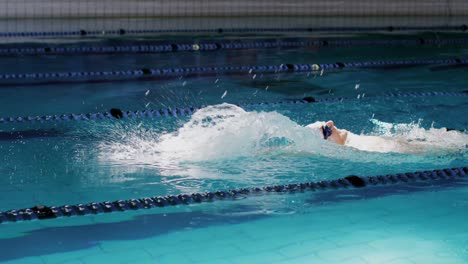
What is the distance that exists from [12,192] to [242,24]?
942cm

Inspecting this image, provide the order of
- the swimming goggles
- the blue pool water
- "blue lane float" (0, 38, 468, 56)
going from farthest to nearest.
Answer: "blue lane float" (0, 38, 468, 56)
the swimming goggles
the blue pool water

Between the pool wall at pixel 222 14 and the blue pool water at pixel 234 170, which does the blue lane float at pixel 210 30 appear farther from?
the blue pool water at pixel 234 170

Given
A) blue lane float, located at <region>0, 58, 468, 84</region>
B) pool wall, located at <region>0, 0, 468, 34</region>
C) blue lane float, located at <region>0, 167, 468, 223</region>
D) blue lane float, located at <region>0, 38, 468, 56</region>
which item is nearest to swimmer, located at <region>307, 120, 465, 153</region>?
blue lane float, located at <region>0, 167, 468, 223</region>

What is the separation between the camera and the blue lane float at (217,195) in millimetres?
3379

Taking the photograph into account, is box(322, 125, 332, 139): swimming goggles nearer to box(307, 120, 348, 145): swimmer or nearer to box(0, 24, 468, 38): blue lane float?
box(307, 120, 348, 145): swimmer

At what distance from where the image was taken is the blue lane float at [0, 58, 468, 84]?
7.45 meters

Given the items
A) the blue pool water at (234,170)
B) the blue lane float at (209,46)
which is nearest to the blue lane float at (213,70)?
the blue pool water at (234,170)

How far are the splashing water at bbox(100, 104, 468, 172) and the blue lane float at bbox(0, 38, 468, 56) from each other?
4.48m

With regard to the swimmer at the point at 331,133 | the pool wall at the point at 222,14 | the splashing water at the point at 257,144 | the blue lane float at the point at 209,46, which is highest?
the pool wall at the point at 222,14

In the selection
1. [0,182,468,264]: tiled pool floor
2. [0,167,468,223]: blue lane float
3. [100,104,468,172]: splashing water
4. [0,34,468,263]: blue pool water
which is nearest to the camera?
[0,182,468,264]: tiled pool floor

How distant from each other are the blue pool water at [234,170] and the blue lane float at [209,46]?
221cm

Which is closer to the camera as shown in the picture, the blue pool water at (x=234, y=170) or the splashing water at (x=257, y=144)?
the blue pool water at (x=234, y=170)

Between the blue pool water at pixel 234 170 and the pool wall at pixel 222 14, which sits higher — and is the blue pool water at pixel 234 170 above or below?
below

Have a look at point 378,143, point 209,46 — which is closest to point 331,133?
point 378,143
